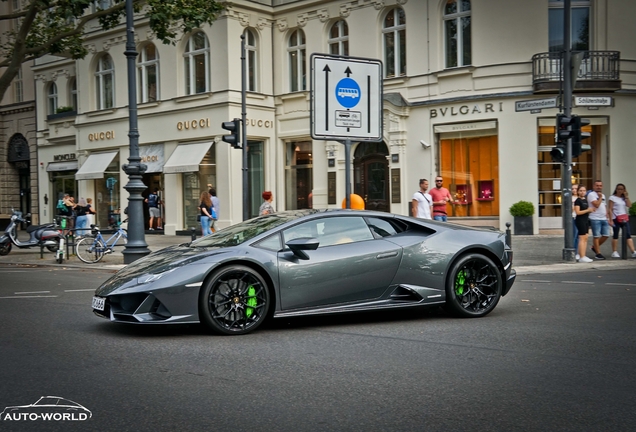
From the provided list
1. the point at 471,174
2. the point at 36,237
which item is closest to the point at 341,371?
the point at 36,237

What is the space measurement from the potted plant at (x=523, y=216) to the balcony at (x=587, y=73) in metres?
3.59

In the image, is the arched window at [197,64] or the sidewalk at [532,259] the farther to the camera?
the arched window at [197,64]

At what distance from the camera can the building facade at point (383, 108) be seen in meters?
24.2

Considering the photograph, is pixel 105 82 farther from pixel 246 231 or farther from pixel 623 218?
pixel 246 231

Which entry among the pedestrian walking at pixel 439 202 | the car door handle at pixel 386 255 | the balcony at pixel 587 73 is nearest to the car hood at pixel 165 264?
the car door handle at pixel 386 255

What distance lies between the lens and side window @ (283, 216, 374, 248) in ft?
26.3

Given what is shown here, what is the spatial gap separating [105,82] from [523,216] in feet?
67.0

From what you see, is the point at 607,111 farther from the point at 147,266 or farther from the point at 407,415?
the point at 407,415

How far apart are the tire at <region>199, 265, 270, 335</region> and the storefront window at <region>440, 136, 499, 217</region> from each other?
18857 mm

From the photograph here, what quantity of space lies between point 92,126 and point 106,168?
8.03ft

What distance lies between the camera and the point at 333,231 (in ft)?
26.7

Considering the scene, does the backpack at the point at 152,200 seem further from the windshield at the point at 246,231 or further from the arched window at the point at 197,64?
the windshield at the point at 246,231

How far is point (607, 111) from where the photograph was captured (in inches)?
945

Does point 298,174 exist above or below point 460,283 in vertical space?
above
